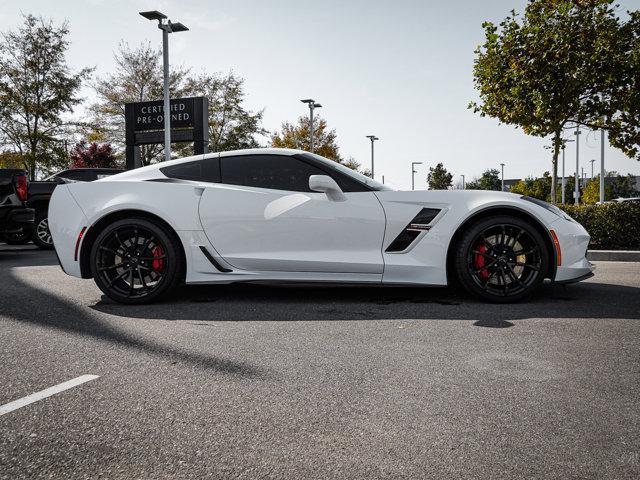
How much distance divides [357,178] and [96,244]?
2333mm

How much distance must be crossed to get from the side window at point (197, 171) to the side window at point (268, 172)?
67 mm

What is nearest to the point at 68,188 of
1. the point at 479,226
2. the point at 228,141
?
the point at 479,226

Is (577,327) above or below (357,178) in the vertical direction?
below

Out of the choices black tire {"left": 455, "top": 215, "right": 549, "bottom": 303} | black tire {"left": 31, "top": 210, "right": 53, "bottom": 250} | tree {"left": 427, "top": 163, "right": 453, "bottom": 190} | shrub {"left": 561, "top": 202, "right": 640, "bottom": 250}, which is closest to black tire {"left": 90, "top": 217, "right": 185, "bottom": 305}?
black tire {"left": 455, "top": 215, "right": 549, "bottom": 303}

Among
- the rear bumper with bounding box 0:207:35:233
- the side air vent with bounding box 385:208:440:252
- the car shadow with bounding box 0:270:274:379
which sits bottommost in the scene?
the car shadow with bounding box 0:270:274:379

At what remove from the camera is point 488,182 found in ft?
316

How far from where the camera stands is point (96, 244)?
16.0ft

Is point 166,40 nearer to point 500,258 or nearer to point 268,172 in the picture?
point 268,172

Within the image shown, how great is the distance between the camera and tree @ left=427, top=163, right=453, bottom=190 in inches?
3386

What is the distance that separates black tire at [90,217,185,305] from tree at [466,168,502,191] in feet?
300

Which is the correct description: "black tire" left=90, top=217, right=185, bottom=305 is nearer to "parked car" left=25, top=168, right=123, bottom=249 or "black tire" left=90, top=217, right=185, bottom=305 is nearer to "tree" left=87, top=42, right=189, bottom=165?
"parked car" left=25, top=168, right=123, bottom=249

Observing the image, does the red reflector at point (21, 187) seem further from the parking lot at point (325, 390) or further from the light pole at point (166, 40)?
the light pole at point (166, 40)

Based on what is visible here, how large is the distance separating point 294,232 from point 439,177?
85.6 metres

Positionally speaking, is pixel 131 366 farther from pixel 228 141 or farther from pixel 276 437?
pixel 228 141
